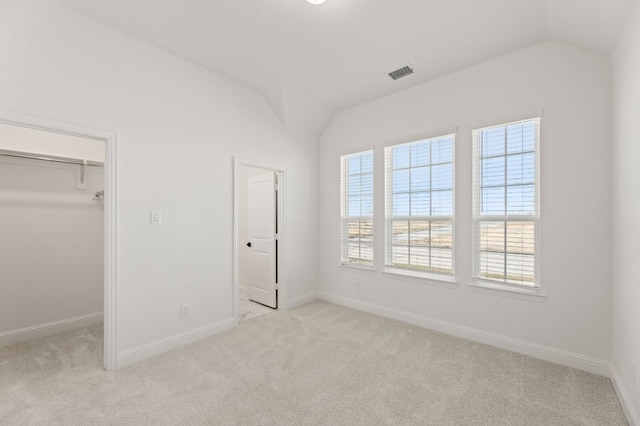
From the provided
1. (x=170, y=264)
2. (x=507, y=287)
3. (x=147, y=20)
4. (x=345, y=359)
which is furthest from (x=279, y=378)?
(x=147, y=20)

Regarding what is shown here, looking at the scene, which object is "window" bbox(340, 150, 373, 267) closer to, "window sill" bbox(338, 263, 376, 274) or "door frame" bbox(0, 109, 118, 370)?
"window sill" bbox(338, 263, 376, 274)

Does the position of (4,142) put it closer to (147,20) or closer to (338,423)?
(147,20)

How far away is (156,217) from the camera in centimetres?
293

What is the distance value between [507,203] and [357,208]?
1949 mm

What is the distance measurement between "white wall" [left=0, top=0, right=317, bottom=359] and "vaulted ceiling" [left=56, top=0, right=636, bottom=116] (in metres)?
0.25

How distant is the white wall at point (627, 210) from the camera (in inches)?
72.6

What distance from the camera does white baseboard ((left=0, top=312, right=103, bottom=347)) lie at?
3.01m

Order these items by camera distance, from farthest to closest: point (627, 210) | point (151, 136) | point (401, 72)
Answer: point (401, 72)
point (151, 136)
point (627, 210)

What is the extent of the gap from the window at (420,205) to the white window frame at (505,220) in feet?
0.90

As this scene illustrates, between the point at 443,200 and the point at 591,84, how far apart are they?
1648 millimetres

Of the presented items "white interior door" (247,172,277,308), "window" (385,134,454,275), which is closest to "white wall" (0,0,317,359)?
"white interior door" (247,172,277,308)

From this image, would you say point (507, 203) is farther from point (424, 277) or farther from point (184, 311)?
point (184, 311)

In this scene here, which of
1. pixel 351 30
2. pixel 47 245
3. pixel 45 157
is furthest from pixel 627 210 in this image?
pixel 47 245

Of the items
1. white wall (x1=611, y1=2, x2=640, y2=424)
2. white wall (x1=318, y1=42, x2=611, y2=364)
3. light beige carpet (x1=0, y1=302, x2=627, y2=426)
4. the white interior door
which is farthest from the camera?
the white interior door
